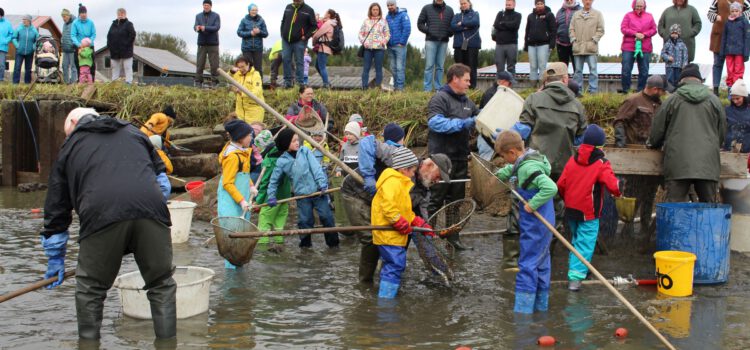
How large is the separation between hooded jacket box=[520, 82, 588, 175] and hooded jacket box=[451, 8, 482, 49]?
6.95m

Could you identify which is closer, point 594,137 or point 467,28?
point 594,137

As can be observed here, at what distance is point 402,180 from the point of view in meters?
8.02

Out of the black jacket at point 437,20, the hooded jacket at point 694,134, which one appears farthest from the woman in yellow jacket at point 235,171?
the black jacket at point 437,20

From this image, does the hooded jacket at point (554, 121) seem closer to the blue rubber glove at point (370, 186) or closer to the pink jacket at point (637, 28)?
the blue rubber glove at point (370, 186)

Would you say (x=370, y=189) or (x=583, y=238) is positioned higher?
(x=370, y=189)

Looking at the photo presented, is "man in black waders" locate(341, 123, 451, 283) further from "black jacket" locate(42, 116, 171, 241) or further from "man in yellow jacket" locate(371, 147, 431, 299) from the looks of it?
"black jacket" locate(42, 116, 171, 241)

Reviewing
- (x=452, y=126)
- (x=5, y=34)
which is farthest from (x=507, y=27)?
(x=5, y=34)

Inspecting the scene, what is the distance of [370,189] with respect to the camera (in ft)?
28.6

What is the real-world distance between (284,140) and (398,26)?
7122mm

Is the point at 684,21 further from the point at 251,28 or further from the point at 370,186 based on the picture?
the point at 370,186

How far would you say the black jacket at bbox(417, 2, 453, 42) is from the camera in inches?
647

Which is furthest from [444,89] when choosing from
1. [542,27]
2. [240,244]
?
[542,27]

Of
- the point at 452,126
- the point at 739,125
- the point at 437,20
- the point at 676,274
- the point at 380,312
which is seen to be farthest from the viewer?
the point at 437,20

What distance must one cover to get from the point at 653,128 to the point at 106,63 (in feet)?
145
